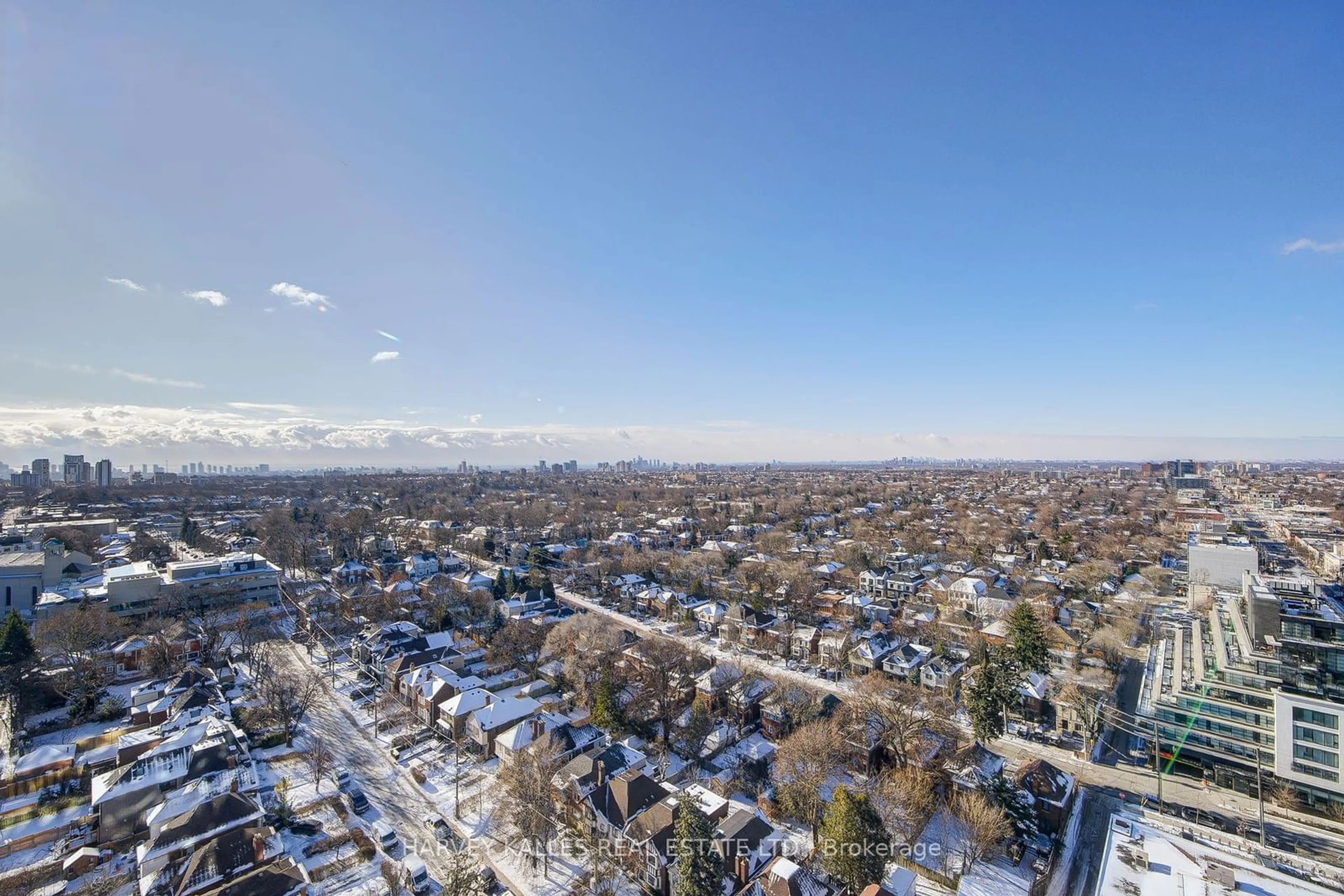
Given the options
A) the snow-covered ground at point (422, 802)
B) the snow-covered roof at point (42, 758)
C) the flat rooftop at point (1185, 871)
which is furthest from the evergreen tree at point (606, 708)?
the snow-covered roof at point (42, 758)

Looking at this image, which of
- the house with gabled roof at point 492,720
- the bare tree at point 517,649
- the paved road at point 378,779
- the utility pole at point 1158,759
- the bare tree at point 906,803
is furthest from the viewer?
the bare tree at point 517,649

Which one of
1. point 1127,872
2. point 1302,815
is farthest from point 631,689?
point 1302,815

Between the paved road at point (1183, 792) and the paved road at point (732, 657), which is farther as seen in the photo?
the paved road at point (732, 657)

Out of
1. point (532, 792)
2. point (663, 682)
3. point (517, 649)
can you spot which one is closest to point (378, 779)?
point (532, 792)

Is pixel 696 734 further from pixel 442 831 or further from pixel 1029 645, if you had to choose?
pixel 1029 645

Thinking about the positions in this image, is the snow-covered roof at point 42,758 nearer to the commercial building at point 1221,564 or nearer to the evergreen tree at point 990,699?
the evergreen tree at point 990,699

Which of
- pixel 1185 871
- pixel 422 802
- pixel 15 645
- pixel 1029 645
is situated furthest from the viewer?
pixel 1029 645
